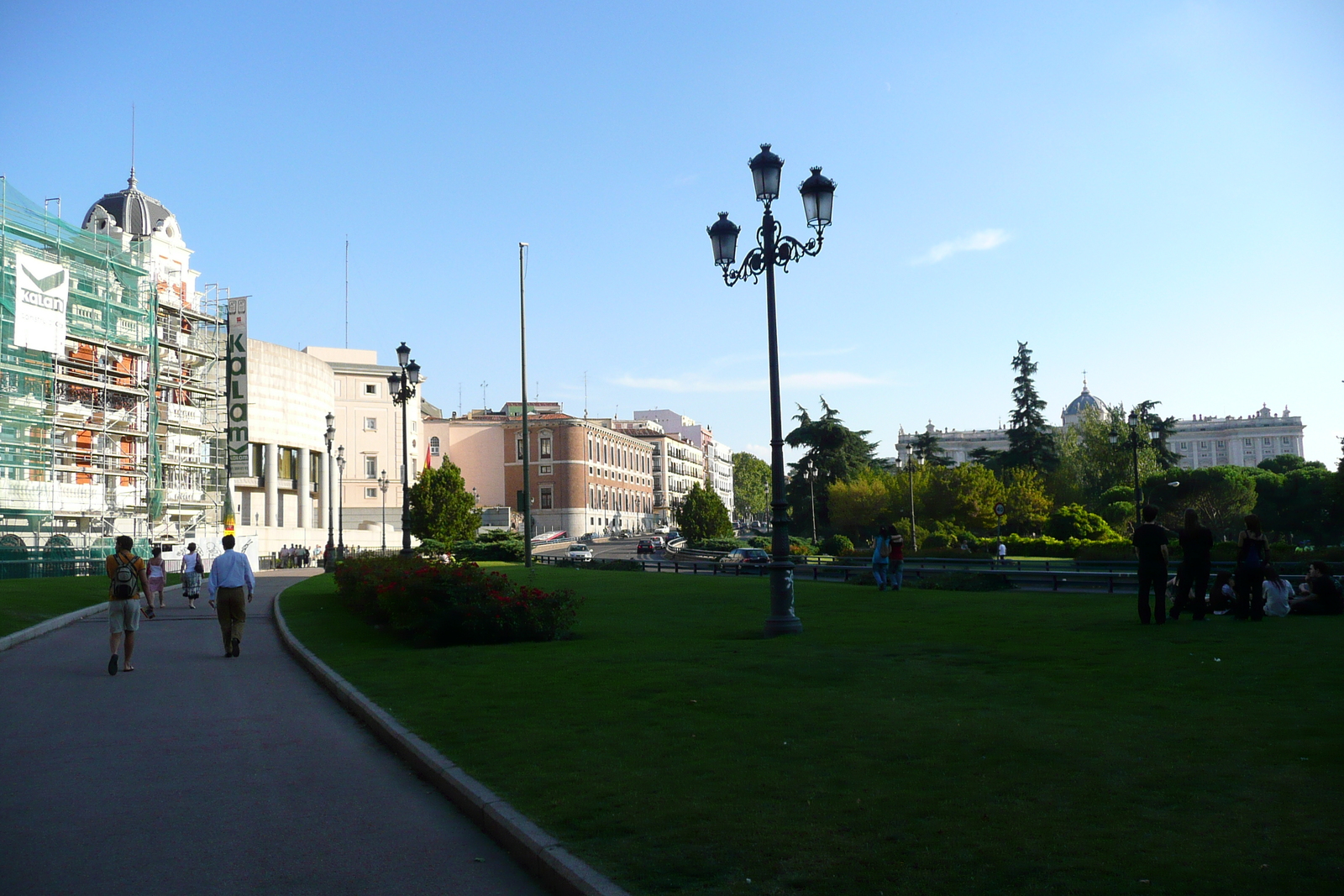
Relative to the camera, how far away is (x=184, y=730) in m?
9.46

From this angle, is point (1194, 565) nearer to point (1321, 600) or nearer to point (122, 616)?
point (1321, 600)

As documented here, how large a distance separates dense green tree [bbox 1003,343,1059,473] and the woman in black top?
63.2 meters

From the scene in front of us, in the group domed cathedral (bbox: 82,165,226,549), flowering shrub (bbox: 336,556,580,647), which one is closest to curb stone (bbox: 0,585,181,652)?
flowering shrub (bbox: 336,556,580,647)

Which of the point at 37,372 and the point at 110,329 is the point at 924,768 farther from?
the point at 110,329

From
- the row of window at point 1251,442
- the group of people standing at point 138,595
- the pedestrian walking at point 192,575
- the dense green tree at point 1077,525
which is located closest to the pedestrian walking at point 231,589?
the group of people standing at point 138,595

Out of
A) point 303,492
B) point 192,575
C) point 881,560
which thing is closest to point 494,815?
point 881,560

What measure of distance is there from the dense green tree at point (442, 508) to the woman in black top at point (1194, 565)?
55943 mm

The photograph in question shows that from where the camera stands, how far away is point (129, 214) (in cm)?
7250

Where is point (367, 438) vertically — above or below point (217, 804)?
above

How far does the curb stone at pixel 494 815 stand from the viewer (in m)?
4.75

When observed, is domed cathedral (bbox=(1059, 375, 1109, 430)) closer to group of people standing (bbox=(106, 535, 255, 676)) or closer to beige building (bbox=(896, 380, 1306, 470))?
beige building (bbox=(896, 380, 1306, 470))

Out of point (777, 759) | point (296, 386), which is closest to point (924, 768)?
point (777, 759)

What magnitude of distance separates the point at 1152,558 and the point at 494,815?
10864 mm

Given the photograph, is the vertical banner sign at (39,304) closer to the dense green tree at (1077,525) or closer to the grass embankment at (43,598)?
the grass embankment at (43,598)
